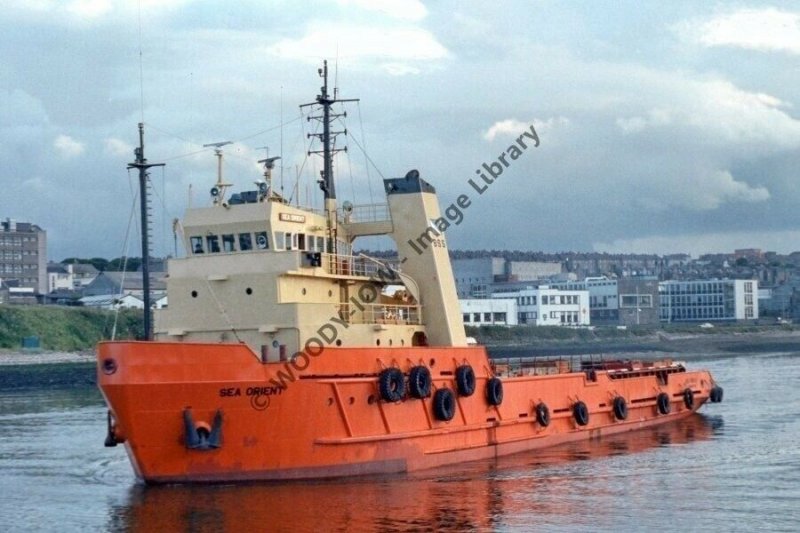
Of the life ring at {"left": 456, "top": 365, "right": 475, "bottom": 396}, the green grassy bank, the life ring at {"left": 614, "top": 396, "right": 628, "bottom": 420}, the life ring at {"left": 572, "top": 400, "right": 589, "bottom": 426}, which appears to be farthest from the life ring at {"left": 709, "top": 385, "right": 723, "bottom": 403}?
the green grassy bank

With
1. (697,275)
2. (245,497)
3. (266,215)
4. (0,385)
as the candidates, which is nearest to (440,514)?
(245,497)

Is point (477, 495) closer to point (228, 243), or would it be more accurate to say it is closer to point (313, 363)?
point (313, 363)

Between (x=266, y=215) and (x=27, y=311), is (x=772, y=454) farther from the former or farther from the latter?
(x=27, y=311)

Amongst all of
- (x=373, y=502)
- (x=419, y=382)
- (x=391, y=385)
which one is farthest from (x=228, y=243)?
(x=373, y=502)

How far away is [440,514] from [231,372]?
445 cm

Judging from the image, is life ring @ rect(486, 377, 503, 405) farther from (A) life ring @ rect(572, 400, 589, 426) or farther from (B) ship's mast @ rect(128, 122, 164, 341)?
(B) ship's mast @ rect(128, 122, 164, 341)

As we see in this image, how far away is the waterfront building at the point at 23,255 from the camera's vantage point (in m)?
117

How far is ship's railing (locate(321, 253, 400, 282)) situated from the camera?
24438 mm

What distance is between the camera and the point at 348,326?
934 inches

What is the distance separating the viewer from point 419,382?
23359 millimetres

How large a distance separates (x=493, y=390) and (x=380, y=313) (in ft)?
10.1

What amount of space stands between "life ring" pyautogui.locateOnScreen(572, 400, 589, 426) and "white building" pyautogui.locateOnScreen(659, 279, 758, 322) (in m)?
122

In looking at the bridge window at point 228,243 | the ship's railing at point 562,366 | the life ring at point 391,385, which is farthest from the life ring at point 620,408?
the bridge window at point 228,243

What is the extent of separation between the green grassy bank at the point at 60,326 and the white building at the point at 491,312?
29.6 meters
